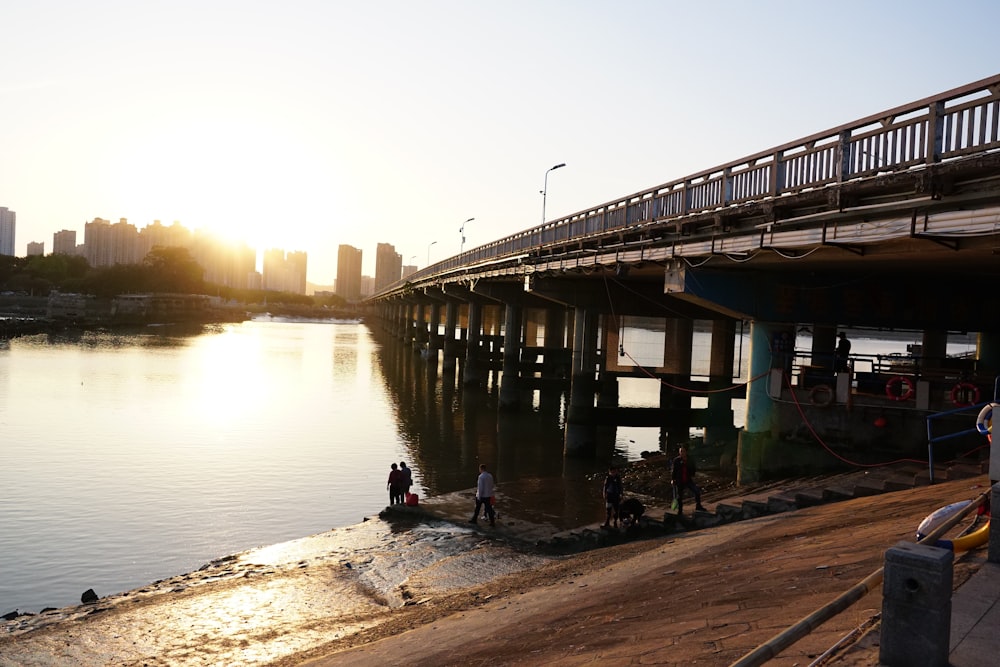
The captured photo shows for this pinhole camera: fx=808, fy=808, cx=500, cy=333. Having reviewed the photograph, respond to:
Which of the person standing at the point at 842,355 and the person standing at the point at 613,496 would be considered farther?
the person standing at the point at 842,355

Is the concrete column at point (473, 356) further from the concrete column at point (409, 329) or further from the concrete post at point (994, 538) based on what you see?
the concrete post at point (994, 538)

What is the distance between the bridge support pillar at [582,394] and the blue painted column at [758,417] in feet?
34.4

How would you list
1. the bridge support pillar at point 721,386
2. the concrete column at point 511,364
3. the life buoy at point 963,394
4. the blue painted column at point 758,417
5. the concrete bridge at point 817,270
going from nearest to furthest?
the concrete bridge at point 817,270 < the life buoy at point 963,394 < the blue painted column at point 758,417 < the bridge support pillar at point 721,386 < the concrete column at point 511,364

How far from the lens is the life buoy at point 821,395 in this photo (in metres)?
19.3

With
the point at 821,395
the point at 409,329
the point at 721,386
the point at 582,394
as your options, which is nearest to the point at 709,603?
the point at 821,395

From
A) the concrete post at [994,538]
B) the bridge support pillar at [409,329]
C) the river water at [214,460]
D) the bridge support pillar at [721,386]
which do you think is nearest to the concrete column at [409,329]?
the bridge support pillar at [409,329]

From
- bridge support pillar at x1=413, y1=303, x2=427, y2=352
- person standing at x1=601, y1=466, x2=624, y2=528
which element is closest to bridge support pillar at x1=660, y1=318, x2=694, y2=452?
person standing at x1=601, y1=466, x2=624, y2=528

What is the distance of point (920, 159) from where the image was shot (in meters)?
12.2

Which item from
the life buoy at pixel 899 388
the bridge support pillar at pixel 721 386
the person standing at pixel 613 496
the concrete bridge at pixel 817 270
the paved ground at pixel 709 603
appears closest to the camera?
the paved ground at pixel 709 603

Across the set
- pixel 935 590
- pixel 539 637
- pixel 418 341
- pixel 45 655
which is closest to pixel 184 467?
pixel 45 655

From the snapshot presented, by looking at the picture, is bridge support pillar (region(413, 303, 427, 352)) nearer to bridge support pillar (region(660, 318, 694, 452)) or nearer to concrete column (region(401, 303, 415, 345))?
concrete column (region(401, 303, 415, 345))

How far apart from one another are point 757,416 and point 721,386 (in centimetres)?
1513

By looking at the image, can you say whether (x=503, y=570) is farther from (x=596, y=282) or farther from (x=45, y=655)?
(x=596, y=282)

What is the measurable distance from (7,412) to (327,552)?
28.4 metres
